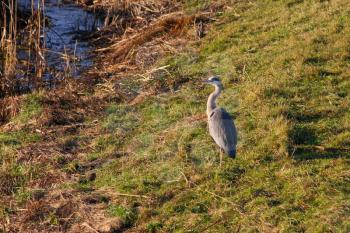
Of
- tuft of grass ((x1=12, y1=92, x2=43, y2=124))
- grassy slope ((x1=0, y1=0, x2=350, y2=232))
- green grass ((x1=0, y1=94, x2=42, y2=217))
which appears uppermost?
grassy slope ((x1=0, y1=0, x2=350, y2=232))

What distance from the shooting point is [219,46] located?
39.6ft

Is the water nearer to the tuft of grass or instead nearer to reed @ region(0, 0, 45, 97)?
reed @ region(0, 0, 45, 97)

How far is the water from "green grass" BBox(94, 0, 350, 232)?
8.05ft

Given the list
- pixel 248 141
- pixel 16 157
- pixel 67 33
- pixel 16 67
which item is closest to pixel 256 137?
pixel 248 141

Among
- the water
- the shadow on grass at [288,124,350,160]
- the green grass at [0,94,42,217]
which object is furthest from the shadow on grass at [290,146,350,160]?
the water

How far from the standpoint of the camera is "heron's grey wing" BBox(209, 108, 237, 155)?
301 inches

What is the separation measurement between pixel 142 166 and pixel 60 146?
5.16 ft

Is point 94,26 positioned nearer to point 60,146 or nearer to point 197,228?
point 60,146

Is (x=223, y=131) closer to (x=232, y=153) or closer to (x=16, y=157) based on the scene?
(x=232, y=153)

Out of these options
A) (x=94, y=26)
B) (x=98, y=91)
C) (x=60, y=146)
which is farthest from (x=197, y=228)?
(x=94, y=26)

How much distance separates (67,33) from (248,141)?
8.20 metres

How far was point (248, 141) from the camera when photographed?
Result: 8.45m

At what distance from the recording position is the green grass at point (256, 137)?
7141 mm

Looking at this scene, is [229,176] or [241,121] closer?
[229,176]
